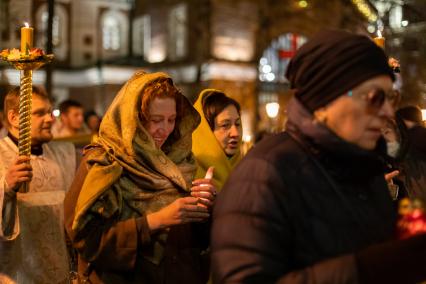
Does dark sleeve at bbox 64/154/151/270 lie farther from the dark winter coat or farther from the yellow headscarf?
the dark winter coat

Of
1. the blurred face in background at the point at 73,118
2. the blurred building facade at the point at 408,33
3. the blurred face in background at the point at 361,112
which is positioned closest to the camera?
→ the blurred face in background at the point at 361,112

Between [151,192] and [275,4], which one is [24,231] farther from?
[275,4]

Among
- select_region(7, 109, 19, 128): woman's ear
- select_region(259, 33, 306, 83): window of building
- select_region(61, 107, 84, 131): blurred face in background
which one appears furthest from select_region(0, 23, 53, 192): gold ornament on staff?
select_region(259, 33, 306, 83): window of building

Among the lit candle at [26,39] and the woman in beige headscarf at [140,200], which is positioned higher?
the lit candle at [26,39]

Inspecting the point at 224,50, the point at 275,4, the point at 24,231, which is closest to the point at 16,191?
the point at 24,231

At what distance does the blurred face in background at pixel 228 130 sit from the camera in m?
4.65

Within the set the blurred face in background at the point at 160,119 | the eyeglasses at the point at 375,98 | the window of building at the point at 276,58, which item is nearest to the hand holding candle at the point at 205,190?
the blurred face in background at the point at 160,119

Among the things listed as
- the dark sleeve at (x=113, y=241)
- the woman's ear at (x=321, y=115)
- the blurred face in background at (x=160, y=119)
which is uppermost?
the woman's ear at (x=321, y=115)

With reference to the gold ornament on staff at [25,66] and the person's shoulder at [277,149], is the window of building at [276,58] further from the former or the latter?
the person's shoulder at [277,149]

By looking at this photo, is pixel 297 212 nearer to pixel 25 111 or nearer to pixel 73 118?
pixel 25 111

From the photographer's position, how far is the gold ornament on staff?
3.86 meters

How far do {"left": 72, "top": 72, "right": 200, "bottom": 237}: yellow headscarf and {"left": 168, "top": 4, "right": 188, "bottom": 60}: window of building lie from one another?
3516 centimetres

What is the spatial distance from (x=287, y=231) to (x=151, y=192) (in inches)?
60.9

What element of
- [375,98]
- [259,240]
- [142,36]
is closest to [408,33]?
[375,98]
